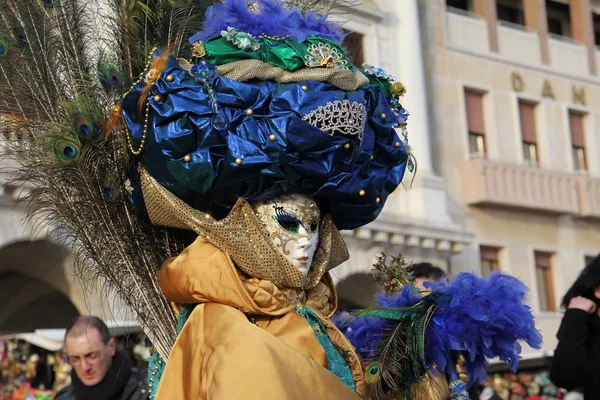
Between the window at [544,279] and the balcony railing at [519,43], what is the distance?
3.33 meters

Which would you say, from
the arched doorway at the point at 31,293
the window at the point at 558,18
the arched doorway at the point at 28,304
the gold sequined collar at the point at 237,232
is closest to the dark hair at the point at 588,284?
the gold sequined collar at the point at 237,232

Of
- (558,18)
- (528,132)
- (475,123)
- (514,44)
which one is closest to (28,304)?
(475,123)

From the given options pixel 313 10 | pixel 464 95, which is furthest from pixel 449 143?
pixel 313 10

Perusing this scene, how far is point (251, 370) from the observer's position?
2.88 meters

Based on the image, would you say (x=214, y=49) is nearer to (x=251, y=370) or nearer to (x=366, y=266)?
(x=251, y=370)

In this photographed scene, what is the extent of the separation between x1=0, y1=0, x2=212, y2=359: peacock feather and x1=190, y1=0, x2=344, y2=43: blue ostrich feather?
0.20 metres

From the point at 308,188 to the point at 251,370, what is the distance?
62 cm

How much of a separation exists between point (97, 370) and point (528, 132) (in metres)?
15.4

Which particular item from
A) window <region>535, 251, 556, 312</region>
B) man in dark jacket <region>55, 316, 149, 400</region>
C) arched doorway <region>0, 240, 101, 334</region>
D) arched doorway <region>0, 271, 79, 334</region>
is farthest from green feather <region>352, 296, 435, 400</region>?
window <region>535, 251, 556, 312</region>

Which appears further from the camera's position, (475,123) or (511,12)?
(511,12)

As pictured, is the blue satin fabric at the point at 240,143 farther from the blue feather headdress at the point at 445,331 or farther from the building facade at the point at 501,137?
the building facade at the point at 501,137

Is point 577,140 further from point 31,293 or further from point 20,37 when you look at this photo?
point 20,37

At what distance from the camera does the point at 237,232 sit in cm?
324

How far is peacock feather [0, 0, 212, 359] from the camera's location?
3.50m
